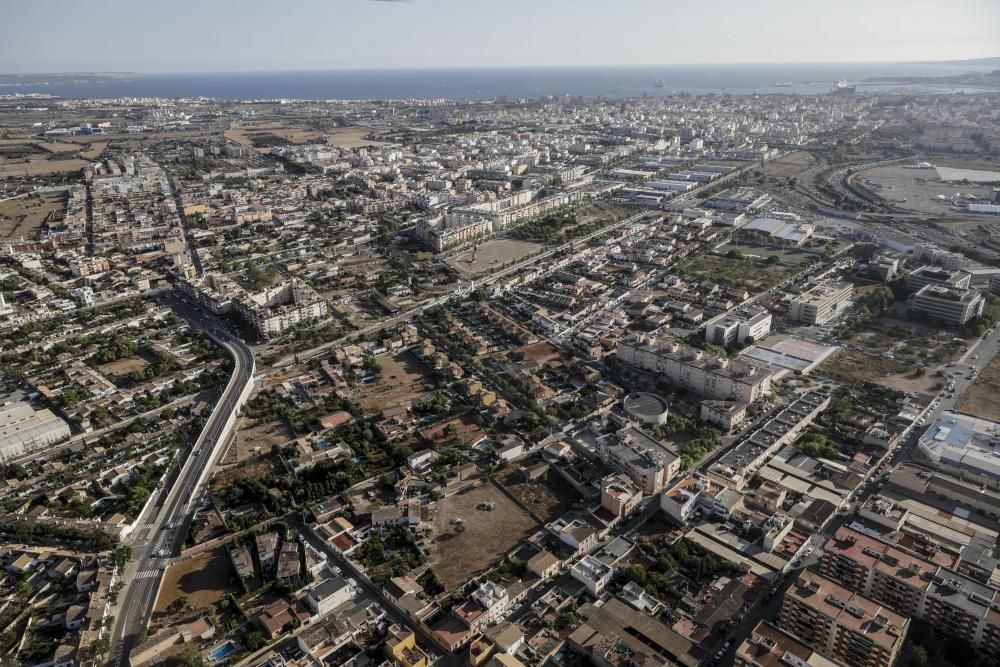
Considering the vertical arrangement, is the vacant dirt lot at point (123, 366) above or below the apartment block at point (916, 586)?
below

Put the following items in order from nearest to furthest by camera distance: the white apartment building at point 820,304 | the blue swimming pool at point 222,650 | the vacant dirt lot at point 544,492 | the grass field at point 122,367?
1. the blue swimming pool at point 222,650
2. the vacant dirt lot at point 544,492
3. the grass field at point 122,367
4. the white apartment building at point 820,304

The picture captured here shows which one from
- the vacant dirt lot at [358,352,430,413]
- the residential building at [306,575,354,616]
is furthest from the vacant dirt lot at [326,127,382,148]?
the residential building at [306,575,354,616]

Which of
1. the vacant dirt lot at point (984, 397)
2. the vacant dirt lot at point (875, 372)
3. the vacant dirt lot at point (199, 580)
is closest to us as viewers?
the vacant dirt lot at point (199, 580)

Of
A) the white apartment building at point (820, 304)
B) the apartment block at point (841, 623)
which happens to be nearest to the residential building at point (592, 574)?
the apartment block at point (841, 623)

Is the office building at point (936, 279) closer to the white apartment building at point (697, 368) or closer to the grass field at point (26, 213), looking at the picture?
the white apartment building at point (697, 368)

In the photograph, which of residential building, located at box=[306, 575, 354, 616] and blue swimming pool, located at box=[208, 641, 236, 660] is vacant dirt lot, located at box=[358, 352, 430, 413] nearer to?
residential building, located at box=[306, 575, 354, 616]

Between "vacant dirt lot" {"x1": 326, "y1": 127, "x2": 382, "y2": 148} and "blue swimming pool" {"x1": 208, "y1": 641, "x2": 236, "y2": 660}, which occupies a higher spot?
"vacant dirt lot" {"x1": 326, "y1": 127, "x2": 382, "y2": 148}

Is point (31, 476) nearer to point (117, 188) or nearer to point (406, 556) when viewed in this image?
point (406, 556)
